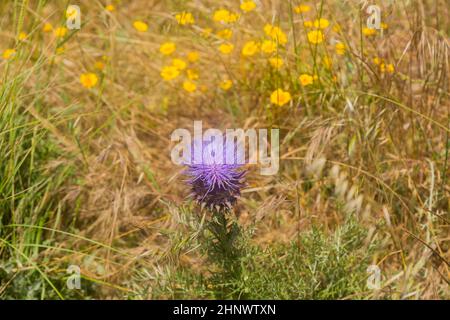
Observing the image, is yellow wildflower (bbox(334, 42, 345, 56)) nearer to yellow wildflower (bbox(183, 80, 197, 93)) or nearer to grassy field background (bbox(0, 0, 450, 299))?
grassy field background (bbox(0, 0, 450, 299))

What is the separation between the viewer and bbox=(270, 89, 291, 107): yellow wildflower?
231 centimetres

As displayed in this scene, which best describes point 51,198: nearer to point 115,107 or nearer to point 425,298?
point 115,107

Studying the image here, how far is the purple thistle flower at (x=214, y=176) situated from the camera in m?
1.70

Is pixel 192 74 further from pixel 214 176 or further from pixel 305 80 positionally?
pixel 214 176

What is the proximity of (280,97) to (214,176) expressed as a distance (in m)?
0.71

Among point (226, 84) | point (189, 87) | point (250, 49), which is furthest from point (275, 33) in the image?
point (189, 87)

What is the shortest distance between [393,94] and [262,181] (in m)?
0.51

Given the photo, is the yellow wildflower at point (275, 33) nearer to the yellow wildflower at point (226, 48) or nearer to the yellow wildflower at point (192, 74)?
the yellow wildflower at point (226, 48)

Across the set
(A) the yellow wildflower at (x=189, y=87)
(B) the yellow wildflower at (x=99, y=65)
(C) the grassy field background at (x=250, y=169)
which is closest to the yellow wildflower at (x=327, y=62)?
(C) the grassy field background at (x=250, y=169)

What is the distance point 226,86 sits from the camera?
8.17 feet

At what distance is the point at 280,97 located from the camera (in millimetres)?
2328

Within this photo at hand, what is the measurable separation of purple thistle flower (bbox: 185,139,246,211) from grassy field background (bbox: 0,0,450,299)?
7cm

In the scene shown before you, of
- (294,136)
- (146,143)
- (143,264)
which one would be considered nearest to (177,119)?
(146,143)

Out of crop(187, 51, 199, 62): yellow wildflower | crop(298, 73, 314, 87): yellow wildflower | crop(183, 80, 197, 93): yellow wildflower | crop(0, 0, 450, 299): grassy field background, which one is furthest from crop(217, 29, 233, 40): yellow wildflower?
crop(298, 73, 314, 87): yellow wildflower
